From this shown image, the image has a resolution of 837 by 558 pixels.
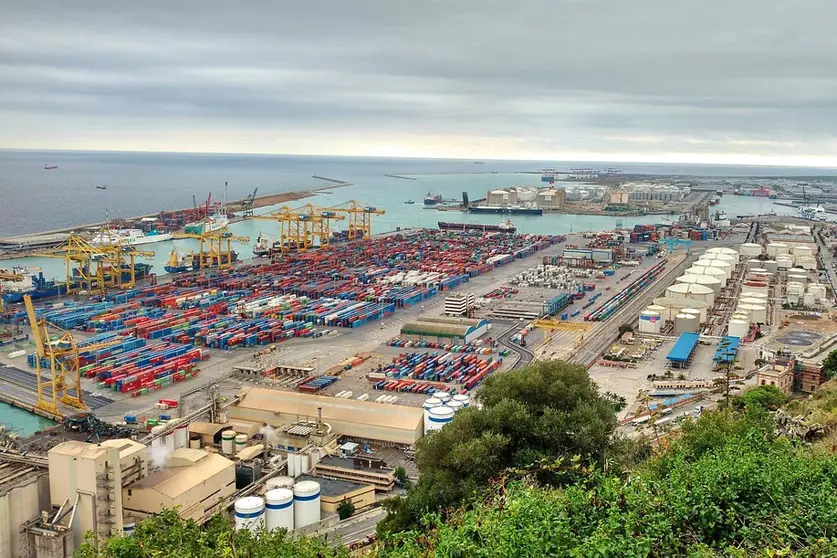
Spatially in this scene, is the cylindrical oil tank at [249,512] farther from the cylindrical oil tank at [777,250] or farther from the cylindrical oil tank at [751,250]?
the cylindrical oil tank at [751,250]

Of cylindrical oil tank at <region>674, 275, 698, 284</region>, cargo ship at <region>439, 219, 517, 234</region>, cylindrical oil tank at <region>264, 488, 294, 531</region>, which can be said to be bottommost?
cylindrical oil tank at <region>264, 488, 294, 531</region>

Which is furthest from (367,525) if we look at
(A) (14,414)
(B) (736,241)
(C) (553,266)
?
(B) (736,241)

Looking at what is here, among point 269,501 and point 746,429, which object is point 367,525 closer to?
point 269,501

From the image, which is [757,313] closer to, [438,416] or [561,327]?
[561,327]

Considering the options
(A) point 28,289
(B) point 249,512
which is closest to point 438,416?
(B) point 249,512

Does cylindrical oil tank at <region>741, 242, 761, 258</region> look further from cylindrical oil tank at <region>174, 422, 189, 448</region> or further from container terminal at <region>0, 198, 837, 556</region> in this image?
cylindrical oil tank at <region>174, 422, 189, 448</region>

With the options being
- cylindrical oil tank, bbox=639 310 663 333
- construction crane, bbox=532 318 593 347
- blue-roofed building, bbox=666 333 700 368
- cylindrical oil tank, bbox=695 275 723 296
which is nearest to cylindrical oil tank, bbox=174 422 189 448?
construction crane, bbox=532 318 593 347

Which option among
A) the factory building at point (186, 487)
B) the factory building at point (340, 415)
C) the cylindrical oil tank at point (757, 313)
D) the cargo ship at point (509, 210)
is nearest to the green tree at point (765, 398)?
the factory building at point (340, 415)
